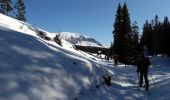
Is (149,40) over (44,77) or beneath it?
over

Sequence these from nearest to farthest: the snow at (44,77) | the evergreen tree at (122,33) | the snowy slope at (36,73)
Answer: the snowy slope at (36,73)
the snow at (44,77)
the evergreen tree at (122,33)

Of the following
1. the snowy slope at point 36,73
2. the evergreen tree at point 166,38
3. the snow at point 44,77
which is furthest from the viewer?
the evergreen tree at point 166,38

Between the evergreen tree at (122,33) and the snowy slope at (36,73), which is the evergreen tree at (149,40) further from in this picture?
the snowy slope at (36,73)

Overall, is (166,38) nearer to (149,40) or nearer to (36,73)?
(149,40)

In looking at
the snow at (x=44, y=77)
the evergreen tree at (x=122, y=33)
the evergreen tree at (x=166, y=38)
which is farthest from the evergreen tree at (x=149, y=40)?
the snow at (x=44, y=77)

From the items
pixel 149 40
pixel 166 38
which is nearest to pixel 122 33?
pixel 166 38

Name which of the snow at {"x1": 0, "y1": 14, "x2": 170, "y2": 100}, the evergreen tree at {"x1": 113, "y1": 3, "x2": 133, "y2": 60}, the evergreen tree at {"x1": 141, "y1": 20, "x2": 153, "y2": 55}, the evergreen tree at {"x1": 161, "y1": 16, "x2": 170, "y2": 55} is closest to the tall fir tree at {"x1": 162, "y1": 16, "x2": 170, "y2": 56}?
the evergreen tree at {"x1": 161, "y1": 16, "x2": 170, "y2": 55}

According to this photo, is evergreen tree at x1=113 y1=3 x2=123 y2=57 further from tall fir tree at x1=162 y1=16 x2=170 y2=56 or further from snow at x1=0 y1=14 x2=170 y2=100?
snow at x1=0 y1=14 x2=170 y2=100

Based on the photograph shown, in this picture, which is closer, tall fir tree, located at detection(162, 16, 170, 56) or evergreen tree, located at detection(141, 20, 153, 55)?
tall fir tree, located at detection(162, 16, 170, 56)

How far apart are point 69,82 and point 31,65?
1.69m

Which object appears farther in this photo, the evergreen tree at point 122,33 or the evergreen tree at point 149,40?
the evergreen tree at point 149,40

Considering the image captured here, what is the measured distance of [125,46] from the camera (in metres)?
56.2

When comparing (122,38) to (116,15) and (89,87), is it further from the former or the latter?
(89,87)

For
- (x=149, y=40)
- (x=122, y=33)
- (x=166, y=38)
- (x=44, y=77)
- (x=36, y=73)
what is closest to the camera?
(x=36, y=73)
